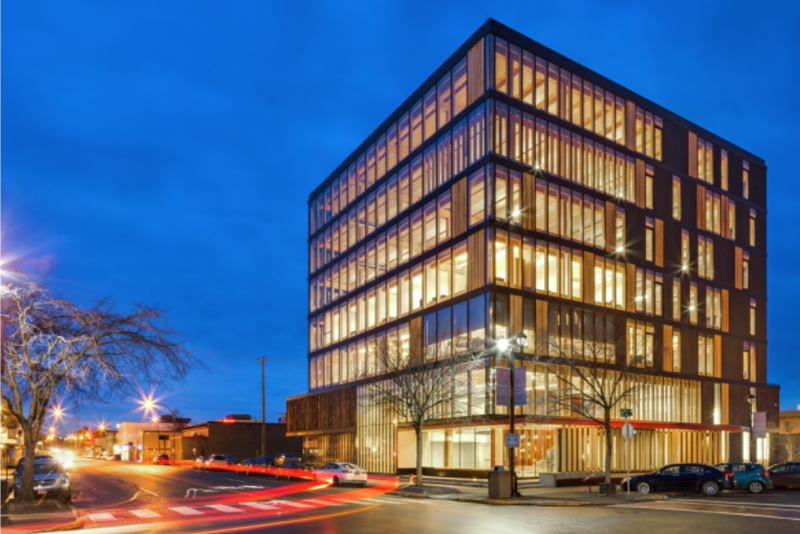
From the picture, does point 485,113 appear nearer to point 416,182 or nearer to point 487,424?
point 416,182

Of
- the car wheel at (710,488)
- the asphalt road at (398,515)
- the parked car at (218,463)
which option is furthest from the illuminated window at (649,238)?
the parked car at (218,463)

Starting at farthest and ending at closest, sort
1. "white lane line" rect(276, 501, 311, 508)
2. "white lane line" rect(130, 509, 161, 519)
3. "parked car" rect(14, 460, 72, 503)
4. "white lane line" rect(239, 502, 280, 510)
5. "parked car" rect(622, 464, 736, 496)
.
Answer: "parked car" rect(622, 464, 736, 496) < "parked car" rect(14, 460, 72, 503) < "white lane line" rect(276, 501, 311, 508) < "white lane line" rect(239, 502, 280, 510) < "white lane line" rect(130, 509, 161, 519)

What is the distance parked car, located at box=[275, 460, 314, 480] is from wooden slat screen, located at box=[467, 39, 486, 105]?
25881 millimetres

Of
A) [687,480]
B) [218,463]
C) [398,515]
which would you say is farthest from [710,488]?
[218,463]

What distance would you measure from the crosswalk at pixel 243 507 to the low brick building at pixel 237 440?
69815 millimetres

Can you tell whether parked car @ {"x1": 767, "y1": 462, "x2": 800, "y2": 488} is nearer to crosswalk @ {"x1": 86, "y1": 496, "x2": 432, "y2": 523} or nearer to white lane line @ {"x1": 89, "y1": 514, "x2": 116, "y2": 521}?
crosswalk @ {"x1": 86, "y1": 496, "x2": 432, "y2": 523}

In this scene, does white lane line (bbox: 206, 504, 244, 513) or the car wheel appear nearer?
white lane line (bbox: 206, 504, 244, 513)

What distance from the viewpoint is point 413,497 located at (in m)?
29.3

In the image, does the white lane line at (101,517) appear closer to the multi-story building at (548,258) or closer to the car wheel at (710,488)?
the multi-story building at (548,258)

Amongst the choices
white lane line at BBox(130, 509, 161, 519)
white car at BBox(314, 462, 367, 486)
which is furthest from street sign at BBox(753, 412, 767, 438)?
white lane line at BBox(130, 509, 161, 519)

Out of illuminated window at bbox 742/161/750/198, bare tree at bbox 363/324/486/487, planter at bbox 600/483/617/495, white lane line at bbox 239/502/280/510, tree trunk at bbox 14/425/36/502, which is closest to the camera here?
tree trunk at bbox 14/425/36/502

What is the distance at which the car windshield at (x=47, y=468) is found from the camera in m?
27.3

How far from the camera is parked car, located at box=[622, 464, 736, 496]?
29.2 meters

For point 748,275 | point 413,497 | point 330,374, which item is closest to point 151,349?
point 413,497
